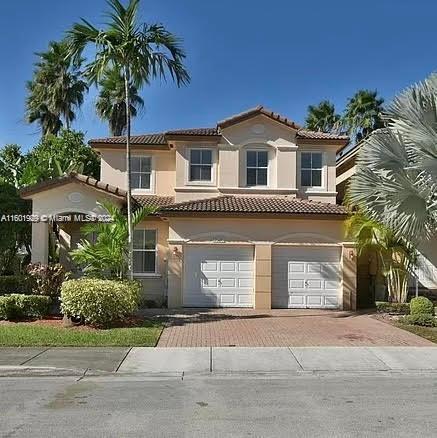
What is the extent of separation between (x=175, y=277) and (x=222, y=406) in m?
11.8

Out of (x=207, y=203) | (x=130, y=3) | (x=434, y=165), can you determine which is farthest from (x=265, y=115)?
(x=434, y=165)

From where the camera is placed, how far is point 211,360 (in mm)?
10680

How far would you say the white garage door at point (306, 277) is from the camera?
63.6 ft

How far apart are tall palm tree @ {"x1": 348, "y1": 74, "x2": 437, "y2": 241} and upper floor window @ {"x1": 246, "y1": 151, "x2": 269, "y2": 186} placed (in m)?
5.98

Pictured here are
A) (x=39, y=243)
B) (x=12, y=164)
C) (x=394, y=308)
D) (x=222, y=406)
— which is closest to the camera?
(x=222, y=406)

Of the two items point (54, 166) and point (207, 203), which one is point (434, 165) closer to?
point (207, 203)

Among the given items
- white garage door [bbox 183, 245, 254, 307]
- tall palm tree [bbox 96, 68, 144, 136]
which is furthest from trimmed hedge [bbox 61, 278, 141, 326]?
tall palm tree [bbox 96, 68, 144, 136]

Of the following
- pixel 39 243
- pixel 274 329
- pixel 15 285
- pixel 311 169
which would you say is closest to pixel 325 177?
pixel 311 169

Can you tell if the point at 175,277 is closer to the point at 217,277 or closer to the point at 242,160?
the point at 217,277

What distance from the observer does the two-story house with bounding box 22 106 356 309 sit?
19.0 m

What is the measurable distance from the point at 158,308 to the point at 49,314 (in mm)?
3945

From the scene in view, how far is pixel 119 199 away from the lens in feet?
60.4

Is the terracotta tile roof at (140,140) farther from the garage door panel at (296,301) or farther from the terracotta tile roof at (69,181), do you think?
the garage door panel at (296,301)

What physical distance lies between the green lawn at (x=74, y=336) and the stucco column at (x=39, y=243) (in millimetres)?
4108
